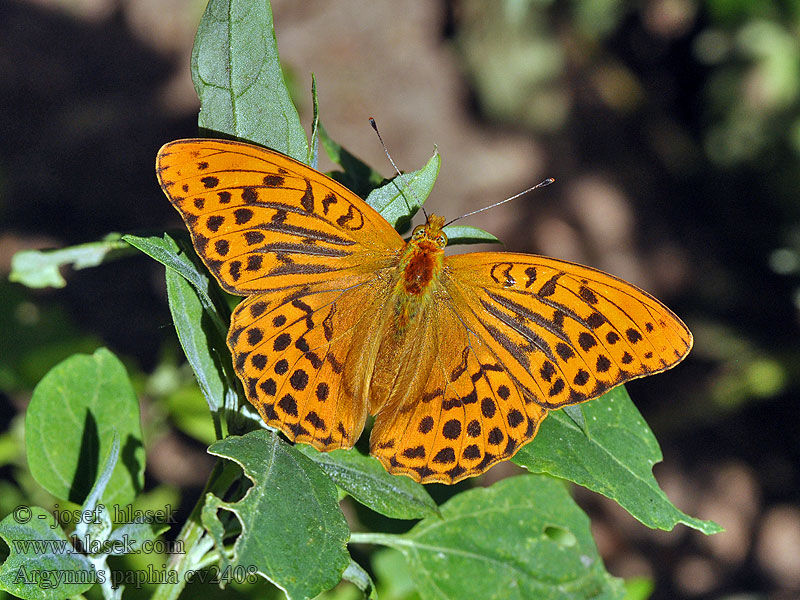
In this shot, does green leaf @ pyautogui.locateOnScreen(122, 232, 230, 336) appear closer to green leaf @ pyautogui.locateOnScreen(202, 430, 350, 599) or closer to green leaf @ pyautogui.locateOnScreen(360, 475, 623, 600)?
green leaf @ pyautogui.locateOnScreen(202, 430, 350, 599)

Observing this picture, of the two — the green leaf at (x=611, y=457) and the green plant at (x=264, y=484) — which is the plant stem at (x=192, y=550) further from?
the green leaf at (x=611, y=457)

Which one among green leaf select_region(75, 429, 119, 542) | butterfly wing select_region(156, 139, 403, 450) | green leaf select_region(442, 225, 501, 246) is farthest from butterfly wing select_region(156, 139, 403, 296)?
green leaf select_region(75, 429, 119, 542)

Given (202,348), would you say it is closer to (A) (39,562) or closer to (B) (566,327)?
(A) (39,562)

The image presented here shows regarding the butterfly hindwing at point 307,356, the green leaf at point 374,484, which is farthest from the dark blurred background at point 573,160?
the green leaf at point 374,484

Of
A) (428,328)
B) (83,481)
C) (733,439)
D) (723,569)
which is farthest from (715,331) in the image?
(83,481)

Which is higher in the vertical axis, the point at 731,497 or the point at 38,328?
the point at 38,328

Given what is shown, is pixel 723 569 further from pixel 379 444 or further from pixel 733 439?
pixel 379 444

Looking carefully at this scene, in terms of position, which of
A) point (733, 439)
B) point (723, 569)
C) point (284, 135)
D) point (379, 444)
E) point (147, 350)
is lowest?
point (723, 569)

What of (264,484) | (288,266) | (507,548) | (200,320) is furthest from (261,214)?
(507,548)
